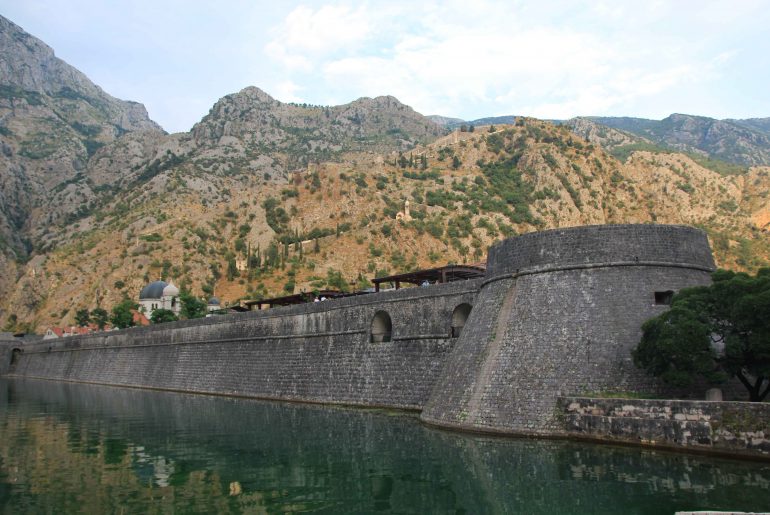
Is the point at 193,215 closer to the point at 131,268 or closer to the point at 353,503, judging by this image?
the point at 131,268

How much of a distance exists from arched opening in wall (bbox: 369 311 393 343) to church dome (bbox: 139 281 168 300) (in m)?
59.9

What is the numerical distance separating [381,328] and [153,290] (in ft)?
201

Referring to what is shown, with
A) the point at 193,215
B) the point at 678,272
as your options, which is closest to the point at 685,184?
the point at 193,215

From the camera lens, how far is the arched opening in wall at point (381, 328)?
31.2m

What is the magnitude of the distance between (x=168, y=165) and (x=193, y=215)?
3075 cm

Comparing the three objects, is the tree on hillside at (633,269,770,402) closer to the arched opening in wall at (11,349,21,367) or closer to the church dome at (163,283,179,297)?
the church dome at (163,283,179,297)

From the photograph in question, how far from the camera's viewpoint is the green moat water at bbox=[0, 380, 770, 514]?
42.7ft

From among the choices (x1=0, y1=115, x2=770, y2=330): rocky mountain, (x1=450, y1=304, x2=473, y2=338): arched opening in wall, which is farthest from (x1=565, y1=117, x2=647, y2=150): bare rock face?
A: (x1=450, y1=304, x2=473, y2=338): arched opening in wall

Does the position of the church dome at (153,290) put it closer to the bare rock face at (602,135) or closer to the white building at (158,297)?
the white building at (158,297)

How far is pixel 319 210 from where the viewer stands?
95.1 meters

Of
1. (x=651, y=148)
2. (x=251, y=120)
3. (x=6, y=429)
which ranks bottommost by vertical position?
(x=6, y=429)

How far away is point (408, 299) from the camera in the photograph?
2909 cm

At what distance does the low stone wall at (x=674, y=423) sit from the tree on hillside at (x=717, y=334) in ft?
4.92

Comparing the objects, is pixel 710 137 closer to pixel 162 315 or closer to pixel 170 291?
pixel 170 291
